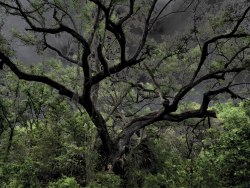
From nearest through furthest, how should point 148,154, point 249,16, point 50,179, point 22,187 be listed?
point 22,187 → point 249,16 → point 50,179 → point 148,154

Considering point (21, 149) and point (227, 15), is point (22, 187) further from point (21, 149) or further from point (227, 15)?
point (227, 15)

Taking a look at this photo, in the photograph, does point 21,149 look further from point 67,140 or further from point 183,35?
point 183,35

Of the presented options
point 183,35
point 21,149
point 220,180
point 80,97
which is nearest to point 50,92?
point 21,149

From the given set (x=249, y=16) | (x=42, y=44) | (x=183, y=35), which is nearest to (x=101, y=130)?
(x=42, y=44)

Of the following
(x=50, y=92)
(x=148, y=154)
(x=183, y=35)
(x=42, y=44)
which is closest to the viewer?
(x=42, y=44)

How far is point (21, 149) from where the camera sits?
6309 mm

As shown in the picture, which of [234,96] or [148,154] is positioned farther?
[148,154]

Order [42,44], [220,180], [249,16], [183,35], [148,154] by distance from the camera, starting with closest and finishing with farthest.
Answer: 1. [220,180]
2. [249,16]
3. [42,44]
4. [183,35]
5. [148,154]

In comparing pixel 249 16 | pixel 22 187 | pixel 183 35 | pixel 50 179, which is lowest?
pixel 50 179

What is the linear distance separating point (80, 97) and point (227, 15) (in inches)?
274

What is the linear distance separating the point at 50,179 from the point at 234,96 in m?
9.24

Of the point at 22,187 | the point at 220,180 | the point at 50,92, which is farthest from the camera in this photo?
the point at 50,92

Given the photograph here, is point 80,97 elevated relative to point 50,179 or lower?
elevated

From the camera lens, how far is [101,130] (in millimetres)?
6500
